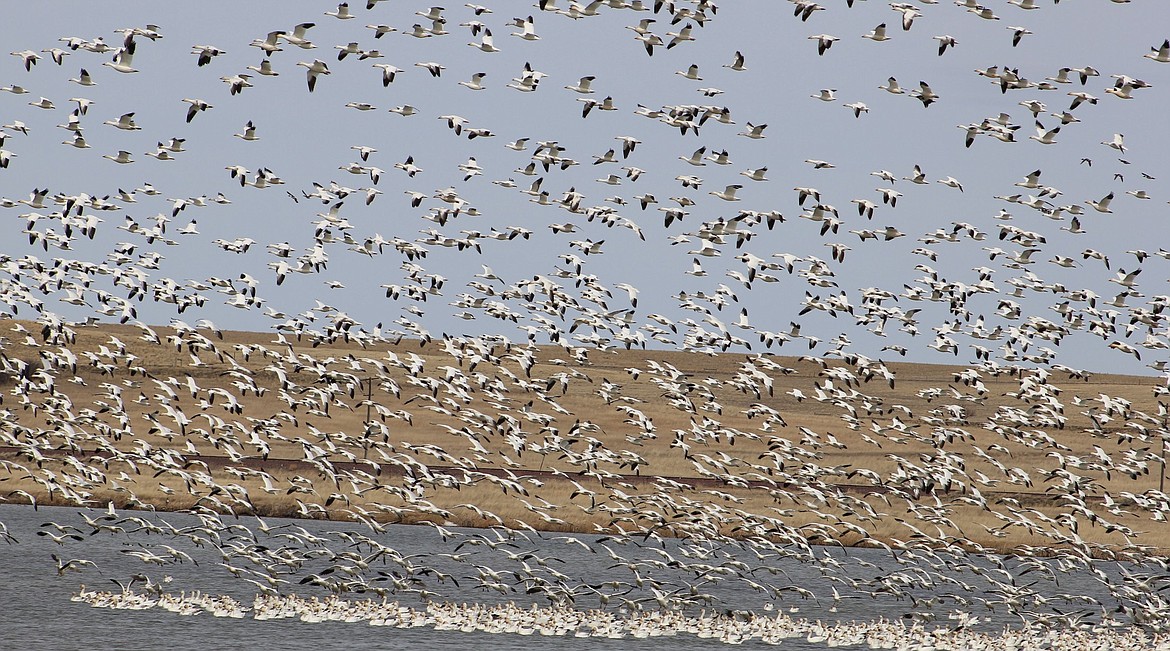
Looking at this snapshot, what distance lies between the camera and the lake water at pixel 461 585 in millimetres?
40594

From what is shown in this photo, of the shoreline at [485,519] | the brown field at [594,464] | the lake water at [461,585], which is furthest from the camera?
the shoreline at [485,519]

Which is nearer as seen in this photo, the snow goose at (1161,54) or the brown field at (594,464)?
the snow goose at (1161,54)

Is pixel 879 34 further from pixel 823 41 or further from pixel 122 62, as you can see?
pixel 122 62

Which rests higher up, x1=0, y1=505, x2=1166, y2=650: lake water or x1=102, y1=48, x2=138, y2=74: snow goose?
x1=102, y1=48, x2=138, y2=74: snow goose

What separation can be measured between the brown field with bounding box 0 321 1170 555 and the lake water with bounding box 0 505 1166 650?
1.60 meters

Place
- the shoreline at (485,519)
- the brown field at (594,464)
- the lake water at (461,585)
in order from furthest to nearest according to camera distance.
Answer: the shoreline at (485,519)
the brown field at (594,464)
the lake water at (461,585)

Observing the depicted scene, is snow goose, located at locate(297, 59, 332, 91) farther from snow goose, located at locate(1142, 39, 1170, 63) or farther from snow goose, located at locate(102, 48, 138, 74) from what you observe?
snow goose, located at locate(1142, 39, 1170, 63)

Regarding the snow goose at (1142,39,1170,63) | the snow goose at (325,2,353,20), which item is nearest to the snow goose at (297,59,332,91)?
the snow goose at (325,2,353,20)

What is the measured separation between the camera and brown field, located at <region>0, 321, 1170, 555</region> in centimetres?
5644

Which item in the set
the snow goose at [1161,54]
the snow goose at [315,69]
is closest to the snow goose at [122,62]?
the snow goose at [315,69]

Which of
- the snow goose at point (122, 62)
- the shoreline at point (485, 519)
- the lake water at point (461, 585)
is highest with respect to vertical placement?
the snow goose at point (122, 62)

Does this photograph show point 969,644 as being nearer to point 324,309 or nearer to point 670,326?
point 670,326

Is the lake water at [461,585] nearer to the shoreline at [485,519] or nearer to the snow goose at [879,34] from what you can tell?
the shoreline at [485,519]

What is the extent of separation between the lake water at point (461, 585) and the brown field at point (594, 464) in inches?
62.8
